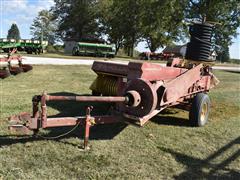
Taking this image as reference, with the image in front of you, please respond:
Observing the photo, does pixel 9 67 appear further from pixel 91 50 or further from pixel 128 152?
pixel 91 50

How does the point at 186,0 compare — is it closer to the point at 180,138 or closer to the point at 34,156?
the point at 180,138

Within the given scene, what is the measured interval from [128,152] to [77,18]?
205 feet

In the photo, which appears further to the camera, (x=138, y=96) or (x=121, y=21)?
(x=121, y=21)

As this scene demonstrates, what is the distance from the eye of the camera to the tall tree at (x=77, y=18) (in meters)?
65.0

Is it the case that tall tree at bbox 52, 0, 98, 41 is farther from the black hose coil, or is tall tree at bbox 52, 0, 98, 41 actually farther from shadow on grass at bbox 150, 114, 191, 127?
shadow on grass at bbox 150, 114, 191, 127

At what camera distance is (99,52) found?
139 ft

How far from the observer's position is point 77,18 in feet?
218

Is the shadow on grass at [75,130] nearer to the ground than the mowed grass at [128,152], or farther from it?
farther from it

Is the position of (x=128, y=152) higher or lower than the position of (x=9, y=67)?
lower

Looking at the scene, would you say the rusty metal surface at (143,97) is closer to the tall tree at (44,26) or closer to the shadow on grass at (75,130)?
the shadow on grass at (75,130)

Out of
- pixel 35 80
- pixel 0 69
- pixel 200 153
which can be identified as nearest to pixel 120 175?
pixel 200 153

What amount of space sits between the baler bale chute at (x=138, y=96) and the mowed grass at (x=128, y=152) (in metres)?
0.33

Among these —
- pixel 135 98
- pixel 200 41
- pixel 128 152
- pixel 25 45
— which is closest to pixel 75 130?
pixel 128 152

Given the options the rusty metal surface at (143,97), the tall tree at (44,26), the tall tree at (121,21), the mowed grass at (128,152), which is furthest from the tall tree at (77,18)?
the rusty metal surface at (143,97)
